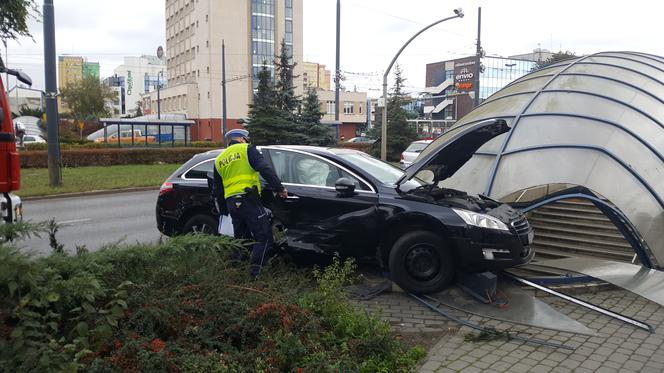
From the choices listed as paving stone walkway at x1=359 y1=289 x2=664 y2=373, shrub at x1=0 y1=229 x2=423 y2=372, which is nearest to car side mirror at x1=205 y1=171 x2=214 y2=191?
shrub at x1=0 y1=229 x2=423 y2=372

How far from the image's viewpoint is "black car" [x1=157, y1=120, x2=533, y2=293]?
230 inches

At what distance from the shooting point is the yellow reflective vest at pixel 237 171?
5.77 m

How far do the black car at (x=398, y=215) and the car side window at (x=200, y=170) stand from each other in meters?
0.24

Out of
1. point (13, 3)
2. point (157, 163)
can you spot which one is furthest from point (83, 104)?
point (13, 3)

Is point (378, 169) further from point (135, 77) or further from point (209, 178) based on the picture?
point (135, 77)

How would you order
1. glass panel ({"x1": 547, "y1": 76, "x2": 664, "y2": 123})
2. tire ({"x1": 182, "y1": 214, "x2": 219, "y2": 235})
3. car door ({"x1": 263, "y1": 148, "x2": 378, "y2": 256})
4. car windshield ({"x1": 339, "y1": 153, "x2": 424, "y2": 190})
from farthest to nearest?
glass panel ({"x1": 547, "y1": 76, "x2": 664, "y2": 123}) < tire ({"x1": 182, "y1": 214, "x2": 219, "y2": 235}) < car windshield ({"x1": 339, "y1": 153, "x2": 424, "y2": 190}) < car door ({"x1": 263, "y1": 148, "x2": 378, "y2": 256})

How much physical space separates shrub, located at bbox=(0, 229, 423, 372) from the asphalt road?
466cm

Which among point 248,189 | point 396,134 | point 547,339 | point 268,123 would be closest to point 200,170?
point 248,189

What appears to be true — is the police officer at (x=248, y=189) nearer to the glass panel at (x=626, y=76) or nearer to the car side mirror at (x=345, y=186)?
the car side mirror at (x=345, y=186)

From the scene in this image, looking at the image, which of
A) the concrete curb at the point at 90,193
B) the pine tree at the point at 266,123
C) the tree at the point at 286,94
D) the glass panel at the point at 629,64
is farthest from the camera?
the tree at the point at 286,94

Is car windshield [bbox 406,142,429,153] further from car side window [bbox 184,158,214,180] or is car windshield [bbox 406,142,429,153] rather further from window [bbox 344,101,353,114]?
window [bbox 344,101,353,114]

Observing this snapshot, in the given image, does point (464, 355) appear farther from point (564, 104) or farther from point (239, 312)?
point (564, 104)

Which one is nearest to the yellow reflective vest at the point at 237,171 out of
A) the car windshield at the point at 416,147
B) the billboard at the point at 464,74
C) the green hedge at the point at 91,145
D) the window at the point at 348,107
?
the car windshield at the point at 416,147

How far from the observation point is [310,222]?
649 cm
